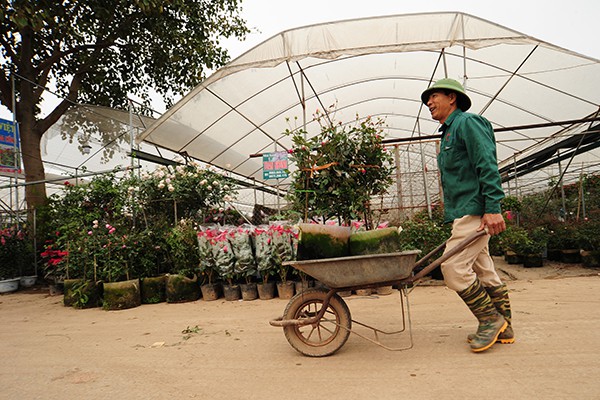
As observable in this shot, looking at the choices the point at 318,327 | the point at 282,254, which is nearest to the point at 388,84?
the point at 282,254

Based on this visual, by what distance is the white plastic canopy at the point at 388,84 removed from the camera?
233 inches

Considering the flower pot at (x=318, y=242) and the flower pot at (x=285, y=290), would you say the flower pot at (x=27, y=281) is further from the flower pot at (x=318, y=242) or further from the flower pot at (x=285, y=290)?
the flower pot at (x=318, y=242)

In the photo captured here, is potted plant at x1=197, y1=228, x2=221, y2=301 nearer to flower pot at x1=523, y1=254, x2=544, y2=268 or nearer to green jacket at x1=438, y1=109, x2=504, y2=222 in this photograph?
green jacket at x1=438, y1=109, x2=504, y2=222

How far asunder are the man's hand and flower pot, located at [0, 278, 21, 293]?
797 cm

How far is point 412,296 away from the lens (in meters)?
4.50

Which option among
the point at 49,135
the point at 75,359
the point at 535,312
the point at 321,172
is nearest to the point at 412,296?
the point at 535,312

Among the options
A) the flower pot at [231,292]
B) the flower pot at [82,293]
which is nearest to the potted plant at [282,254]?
the flower pot at [231,292]

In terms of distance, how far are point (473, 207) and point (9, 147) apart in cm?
848

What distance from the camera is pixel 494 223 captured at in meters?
2.25

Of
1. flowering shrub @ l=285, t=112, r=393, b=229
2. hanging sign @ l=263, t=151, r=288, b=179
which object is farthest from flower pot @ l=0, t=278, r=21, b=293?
flowering shrub @ l=285, t=112, r=393, b=229

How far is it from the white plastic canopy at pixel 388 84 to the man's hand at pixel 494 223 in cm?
426

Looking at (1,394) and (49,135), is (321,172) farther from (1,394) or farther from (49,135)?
(49,135)

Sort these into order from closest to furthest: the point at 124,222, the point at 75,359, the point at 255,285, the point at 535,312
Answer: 1. the point at 75,359
2. the point at 535,312
3. the point at 255,285
4. the point at 124,222

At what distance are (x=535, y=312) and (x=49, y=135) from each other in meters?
9.73
